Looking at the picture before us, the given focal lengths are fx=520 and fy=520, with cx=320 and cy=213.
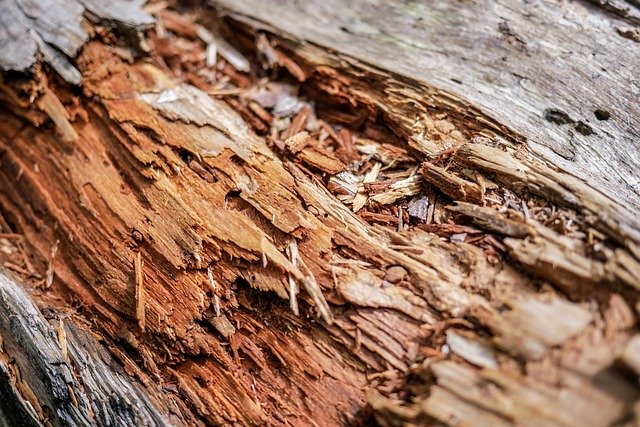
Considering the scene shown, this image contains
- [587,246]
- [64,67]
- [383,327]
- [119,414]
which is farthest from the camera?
[64,67]

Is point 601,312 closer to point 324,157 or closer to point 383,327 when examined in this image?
point 383,327

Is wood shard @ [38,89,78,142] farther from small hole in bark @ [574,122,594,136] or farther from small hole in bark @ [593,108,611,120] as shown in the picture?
small hole in bark @ [593,108,611,120]

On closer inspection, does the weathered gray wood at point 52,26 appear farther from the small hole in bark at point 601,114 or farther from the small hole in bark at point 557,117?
the small hole in bark at point 601,114

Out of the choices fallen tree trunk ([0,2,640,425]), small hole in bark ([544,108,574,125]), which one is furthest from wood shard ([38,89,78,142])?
small hole in bark ([544,108,574,125])

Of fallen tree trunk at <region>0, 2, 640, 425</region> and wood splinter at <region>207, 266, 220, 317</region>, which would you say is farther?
wood splinter at <region>207, 266, 220, 317</region>

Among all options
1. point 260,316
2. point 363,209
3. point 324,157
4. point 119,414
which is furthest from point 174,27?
point 119,414
